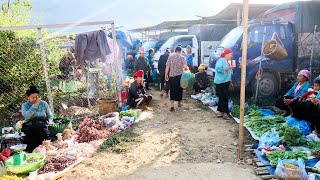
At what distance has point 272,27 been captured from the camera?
27.1 ft

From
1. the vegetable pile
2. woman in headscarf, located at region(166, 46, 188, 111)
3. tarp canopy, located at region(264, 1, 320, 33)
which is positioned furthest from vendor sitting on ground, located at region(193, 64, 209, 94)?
the vegetable pile

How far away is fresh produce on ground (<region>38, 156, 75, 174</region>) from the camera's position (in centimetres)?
441

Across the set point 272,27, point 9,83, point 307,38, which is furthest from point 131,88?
point 307,38

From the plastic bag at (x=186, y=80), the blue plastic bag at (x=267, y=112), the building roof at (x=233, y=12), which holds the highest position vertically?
the building roof at (x=233, y=12)

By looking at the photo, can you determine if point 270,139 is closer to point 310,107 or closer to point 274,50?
Result: point 310,107

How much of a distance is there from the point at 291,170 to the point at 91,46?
5405mm

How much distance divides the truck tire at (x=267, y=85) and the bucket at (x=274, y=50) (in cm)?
75

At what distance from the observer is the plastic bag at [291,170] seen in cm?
370

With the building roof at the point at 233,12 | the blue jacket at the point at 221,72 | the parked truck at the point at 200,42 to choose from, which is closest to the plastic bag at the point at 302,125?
the blue jacket at the point at 221,72

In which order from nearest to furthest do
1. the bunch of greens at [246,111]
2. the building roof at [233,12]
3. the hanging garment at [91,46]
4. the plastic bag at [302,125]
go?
1. the plastic bag at [302,125]
2. the bunch of greens at [246,111]
3. the hanging garment at [91,46]
4. the building roof at [233,12]

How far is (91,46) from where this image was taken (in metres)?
7.21

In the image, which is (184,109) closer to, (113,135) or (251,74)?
(251,74)

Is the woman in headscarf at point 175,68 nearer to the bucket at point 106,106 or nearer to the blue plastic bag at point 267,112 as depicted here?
the bucket at point 106,106

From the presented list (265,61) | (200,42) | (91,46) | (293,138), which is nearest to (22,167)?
(91,46)
